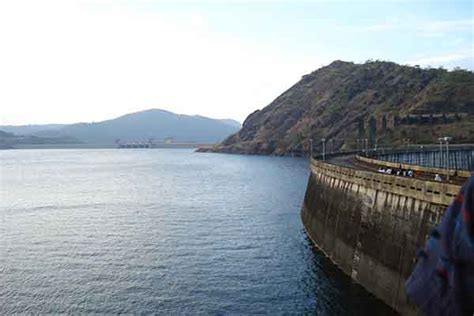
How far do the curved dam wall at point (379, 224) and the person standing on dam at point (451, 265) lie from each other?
81.1 feet

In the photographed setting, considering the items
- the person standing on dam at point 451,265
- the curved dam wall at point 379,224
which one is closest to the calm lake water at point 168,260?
the curved dam wall at point 379,224

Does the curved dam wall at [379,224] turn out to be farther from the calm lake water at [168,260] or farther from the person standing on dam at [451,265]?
the person standing on dam at [451,265]

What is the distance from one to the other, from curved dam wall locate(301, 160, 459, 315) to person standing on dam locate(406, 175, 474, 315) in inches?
973

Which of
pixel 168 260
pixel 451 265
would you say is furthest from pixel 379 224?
pixel 451 265

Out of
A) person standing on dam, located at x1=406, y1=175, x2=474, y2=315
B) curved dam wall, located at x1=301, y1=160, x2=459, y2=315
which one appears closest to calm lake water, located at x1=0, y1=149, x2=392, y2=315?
curved dam wall, located at x1=301, y1=160, x2=459, y2=315

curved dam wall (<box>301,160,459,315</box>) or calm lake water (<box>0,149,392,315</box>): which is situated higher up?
curved dam wall (<box>301,160,459,315</box>)

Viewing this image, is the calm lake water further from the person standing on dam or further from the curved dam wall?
the person standing on dam

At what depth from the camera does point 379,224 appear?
123 ft

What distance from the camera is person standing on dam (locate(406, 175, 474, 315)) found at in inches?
123

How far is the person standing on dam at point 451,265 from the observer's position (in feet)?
10.3

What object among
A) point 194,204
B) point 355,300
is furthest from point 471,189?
point 194,204

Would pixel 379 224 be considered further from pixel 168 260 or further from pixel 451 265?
pixel 451 265

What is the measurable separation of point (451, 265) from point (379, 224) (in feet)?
117

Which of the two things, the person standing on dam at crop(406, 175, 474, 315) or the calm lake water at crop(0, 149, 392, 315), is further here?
the calm lake water at crop(0, 149, 392, 315)
